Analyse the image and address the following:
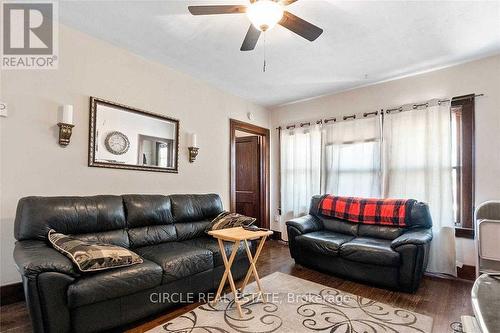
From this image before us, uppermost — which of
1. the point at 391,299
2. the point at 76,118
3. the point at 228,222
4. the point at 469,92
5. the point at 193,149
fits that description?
the point at 469,92

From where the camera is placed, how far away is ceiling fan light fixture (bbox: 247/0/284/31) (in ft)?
5.46

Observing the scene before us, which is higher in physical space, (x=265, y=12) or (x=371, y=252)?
(x=265, y=12)

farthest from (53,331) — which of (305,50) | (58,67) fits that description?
(305,50)

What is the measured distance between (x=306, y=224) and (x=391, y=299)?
4.42 ft

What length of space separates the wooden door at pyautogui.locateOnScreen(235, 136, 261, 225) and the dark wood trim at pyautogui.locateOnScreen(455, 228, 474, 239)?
302cm

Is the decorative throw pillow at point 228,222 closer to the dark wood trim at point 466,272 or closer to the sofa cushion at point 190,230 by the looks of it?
the sofa cushion at point 190,230

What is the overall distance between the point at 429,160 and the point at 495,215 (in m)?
0.89

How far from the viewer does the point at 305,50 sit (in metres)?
2.96

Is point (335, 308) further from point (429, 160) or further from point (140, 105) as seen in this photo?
point (140, 105)

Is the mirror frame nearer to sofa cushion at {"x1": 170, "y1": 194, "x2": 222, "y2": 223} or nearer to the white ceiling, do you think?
sofa cushion at {"x1": 170, "y1": 194, "x2": 222, "y2": 223}

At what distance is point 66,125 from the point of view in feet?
8.29

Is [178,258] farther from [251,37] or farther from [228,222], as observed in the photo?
[251,37]

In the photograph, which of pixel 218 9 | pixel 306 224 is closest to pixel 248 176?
pixel 306 224
